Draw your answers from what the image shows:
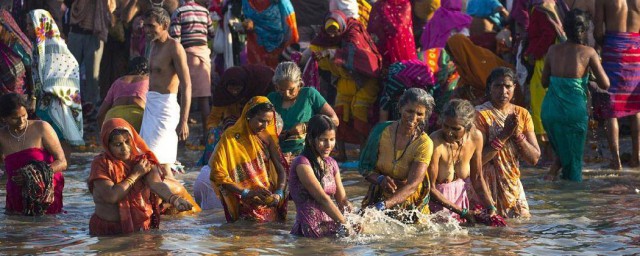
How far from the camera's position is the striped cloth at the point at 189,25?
1383cm

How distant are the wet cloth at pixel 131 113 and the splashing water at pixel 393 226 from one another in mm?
2846

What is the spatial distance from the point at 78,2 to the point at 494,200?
276 inches

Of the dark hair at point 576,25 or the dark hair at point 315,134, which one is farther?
the dark hair at point 576,25

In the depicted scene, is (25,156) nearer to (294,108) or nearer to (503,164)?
(294,108)

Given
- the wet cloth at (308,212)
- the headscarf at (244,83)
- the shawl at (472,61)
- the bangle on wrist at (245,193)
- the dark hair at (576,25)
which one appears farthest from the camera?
the shawl at (472,61)

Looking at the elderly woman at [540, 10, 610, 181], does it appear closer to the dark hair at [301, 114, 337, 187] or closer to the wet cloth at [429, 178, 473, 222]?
the wet cloth at [429, 178, 473, 222]

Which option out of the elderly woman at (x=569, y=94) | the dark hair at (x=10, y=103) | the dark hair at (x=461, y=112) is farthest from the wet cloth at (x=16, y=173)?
the elderly woman at (x=569, y=94)

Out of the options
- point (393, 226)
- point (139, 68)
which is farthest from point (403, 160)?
point (139, 68)

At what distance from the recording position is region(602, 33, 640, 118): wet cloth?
12.2 meters

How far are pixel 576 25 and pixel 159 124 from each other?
3.43 meters

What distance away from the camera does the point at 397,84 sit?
12641 mm

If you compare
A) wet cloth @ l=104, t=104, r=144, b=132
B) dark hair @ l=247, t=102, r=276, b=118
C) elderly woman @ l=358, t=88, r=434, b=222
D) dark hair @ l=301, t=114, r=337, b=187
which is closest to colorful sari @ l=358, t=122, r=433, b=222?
elderly woman @ l=358, t=88, r=434, b=222

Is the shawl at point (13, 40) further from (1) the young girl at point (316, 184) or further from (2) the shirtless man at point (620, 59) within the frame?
(2) the shirtless man at point (620, 59)

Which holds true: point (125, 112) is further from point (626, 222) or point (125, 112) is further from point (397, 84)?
point (626, 222)
